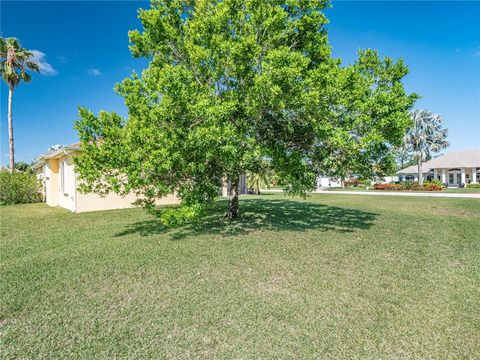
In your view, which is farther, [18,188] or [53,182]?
[18,188]

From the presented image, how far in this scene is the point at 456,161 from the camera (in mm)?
44500

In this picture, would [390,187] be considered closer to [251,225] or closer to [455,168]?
[455,168]

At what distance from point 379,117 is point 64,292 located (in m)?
9.05

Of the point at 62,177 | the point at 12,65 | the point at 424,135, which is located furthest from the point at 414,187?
the point at 12,65

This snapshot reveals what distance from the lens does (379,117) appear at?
8.41 metres

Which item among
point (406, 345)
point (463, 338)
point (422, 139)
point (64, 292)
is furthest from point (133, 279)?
point (422, 139)

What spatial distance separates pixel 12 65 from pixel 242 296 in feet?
104

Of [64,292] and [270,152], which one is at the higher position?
[270,152]

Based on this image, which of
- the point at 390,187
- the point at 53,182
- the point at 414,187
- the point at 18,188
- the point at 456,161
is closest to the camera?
the point at 53,182

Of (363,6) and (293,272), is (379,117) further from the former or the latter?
(363,6)

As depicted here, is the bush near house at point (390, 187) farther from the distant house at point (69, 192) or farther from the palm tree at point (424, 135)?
the distant house at point (69, 192)

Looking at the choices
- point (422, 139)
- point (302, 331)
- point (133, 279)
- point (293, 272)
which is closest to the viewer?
point (302, 331)

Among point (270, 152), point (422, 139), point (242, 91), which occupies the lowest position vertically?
point (270, 152)

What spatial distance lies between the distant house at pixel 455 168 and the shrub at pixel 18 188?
172 ft
